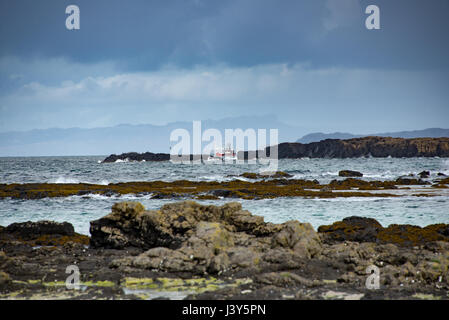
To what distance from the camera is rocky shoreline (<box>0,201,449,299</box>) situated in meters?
8.61

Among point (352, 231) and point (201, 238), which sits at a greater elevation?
point (201, 238)

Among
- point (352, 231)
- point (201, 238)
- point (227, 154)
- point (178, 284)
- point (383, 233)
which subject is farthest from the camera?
point (227, 154)

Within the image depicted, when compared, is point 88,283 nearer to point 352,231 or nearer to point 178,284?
point 178,284

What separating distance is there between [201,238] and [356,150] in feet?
542

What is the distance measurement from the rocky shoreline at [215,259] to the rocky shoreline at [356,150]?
5675 inches

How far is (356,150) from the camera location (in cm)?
16625

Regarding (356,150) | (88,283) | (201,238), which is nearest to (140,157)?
(356,150)

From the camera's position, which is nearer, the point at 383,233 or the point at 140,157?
the point at 383,233

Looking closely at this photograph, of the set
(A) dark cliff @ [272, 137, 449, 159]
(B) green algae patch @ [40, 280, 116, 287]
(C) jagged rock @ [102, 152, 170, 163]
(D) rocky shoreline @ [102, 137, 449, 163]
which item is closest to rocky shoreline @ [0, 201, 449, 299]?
(B) green algae patch @ [40, 280, 116, 287]

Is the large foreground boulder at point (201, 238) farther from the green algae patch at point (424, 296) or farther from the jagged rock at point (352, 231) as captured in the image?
the green algae patch at point (424, 296)

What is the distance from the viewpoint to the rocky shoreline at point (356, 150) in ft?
488

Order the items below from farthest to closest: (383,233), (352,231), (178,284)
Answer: (383,233), (352,231), (178,284)

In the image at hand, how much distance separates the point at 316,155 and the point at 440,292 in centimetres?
17221
